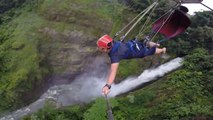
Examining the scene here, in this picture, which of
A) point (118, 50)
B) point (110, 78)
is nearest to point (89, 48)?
point (118, 50)

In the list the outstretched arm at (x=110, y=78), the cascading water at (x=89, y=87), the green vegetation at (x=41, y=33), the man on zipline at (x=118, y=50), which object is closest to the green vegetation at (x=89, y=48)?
the green vegetation at (x=41, y=33)

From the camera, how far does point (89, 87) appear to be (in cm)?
1476

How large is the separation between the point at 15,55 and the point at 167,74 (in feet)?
19.4

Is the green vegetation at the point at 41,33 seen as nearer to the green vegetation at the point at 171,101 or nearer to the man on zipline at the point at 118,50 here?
the green vegetation at the point at 171,101

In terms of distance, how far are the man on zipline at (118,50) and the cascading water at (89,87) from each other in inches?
263

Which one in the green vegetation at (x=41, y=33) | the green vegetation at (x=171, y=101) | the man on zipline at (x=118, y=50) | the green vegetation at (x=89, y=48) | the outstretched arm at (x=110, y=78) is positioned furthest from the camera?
the green vegetation at (x=41, y=33)

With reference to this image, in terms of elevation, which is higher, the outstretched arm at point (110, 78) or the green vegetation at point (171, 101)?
the outstretched arm at point (110, 78)

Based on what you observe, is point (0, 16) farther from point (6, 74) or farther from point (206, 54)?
point (206, 54)

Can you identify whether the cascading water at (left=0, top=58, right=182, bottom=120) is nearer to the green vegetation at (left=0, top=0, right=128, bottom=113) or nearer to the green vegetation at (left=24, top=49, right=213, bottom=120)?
the green vegetation at (left=0, top=0, right=128, bottom=113)

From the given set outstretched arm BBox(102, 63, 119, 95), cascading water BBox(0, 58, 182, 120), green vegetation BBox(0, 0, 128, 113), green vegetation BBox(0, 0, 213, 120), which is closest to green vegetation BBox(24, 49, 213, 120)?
green vegetation BBox(0, 0, 213, 120)

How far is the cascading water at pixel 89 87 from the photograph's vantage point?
1374 centimetres

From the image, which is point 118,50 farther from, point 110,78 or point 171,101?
point 171,101

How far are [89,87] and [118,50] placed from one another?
841cm

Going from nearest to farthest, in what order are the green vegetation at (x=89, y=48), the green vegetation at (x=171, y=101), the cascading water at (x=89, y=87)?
1. the green vegetation at (x=171, y=101)
2. the green vegetation at (x=89, y=48)
3. the cascading water at (x=89, y=87)
